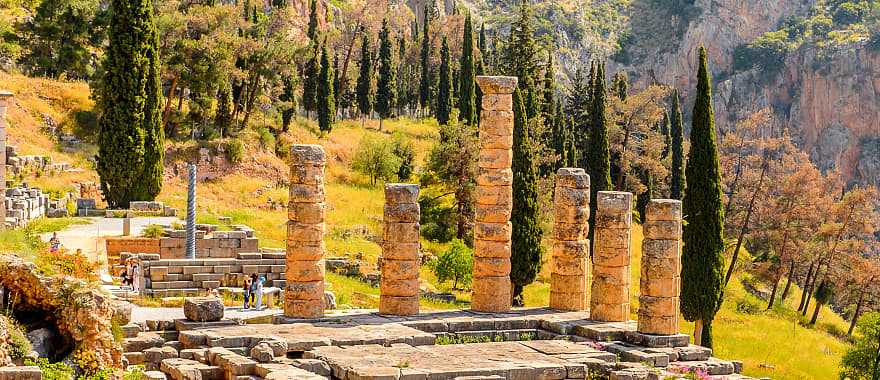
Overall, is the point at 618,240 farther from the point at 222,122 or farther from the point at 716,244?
the point at 222,122

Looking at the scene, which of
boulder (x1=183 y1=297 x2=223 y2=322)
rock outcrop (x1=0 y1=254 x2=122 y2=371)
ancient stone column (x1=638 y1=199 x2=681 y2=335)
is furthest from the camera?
ancient stone column (x1=638 y1=199 x2=681 y2=335)

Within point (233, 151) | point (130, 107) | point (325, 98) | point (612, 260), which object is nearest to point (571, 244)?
point (612, 260)

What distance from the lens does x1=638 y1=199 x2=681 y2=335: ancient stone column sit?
24.9 m

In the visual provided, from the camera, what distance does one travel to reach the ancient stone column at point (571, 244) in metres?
27.7

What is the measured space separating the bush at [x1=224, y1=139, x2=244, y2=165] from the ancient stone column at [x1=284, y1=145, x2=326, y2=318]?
97.1ft

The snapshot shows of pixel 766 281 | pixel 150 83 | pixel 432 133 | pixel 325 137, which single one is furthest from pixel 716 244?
→ pixel 432 133

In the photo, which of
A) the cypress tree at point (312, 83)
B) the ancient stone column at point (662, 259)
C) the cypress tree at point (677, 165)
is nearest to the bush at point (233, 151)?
the cypress tree at point (312, 83)

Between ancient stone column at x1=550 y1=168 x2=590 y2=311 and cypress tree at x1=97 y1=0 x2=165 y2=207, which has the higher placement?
cypress tree at x1=97 y1=0 x2=165 y2=207

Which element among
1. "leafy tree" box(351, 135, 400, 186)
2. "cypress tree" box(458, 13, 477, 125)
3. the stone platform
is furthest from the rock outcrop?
"cypress tree" box(458, 13, 477, 125)

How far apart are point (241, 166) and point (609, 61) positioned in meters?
86.1

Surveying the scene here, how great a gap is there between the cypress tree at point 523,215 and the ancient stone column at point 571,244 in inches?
405

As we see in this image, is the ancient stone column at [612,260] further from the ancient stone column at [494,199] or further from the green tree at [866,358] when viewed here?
the green tree at [866,358]

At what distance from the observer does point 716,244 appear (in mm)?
37062

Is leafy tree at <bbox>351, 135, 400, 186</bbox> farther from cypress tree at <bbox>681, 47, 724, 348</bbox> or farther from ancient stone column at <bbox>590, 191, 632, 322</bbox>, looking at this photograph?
ancient stone column at <bbox>590, 191, 632, 322</bbox>
